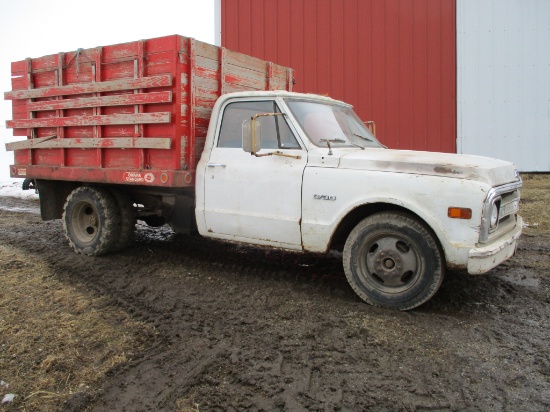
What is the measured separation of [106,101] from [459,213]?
13.3 ft

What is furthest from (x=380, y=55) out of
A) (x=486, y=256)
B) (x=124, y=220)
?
(x=486, y=256)

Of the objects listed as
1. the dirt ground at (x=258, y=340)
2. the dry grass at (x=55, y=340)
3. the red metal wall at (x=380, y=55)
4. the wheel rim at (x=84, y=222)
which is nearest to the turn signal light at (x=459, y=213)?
the dirt ground at (x=258, y=340)

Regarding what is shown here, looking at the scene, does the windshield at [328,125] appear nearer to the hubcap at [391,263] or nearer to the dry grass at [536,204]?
the hubcap at [391,263]

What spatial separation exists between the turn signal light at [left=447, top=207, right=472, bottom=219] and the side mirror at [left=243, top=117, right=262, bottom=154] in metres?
1.76

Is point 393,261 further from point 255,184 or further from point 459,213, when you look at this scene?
point 255,184

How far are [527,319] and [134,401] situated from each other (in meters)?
3.09

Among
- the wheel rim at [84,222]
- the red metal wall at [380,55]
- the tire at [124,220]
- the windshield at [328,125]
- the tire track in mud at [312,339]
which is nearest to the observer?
the tire track in mud at [312,339]

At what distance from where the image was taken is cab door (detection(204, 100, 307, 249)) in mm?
4430

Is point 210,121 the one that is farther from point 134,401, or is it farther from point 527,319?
point 527,319

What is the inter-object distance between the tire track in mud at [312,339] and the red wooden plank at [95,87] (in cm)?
203

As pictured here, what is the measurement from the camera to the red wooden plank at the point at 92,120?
16.5 ft

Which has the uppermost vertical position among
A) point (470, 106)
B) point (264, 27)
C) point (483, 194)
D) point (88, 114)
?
point (264, 27)

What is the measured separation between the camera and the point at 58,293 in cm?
445

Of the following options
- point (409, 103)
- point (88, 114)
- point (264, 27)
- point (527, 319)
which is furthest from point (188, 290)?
point (264, 27)
